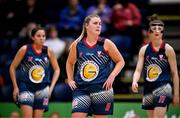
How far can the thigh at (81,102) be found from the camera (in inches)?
342

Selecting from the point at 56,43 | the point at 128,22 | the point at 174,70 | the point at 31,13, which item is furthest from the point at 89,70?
the point at 31,13

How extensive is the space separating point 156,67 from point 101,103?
4.35 feet

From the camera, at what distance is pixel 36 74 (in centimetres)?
1059

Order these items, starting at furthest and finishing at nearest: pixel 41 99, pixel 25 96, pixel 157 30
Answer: pixel 41 99 → pixel 25 96 → pixel 157 30

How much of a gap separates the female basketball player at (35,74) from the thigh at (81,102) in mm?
1739

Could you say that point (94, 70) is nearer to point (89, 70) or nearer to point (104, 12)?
point (89, 70)

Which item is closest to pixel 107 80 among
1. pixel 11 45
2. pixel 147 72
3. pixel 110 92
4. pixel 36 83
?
pixel 110 92

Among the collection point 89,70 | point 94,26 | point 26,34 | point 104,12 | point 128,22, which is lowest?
point 89,70

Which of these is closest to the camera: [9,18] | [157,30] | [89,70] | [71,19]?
[89,70]

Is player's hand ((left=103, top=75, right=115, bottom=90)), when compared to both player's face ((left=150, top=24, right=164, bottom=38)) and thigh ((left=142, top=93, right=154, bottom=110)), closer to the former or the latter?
thigh ((left=142, top=93, right=154, bottom=110))

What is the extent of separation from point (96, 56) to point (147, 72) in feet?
3.86

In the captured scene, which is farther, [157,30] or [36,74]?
[36,74]

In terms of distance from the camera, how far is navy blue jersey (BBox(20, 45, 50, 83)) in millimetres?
10570

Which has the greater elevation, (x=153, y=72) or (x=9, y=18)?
(x=9, y=18)
